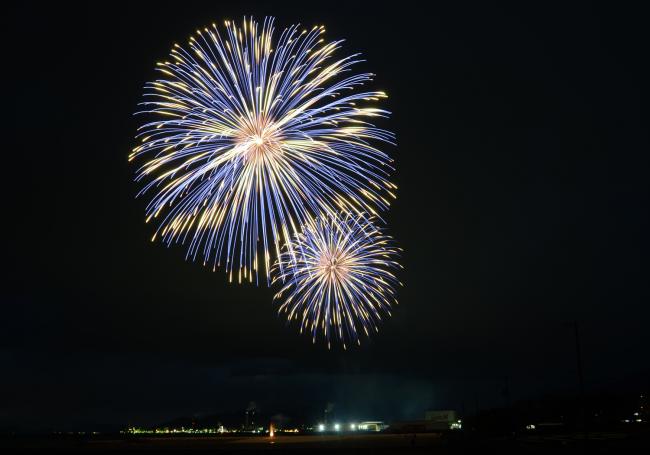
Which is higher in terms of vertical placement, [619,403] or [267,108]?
[267,108]

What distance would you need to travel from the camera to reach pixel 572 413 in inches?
6634

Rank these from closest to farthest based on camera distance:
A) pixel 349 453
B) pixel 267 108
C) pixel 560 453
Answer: pixel 267 108, pixel 560 453, pixel 349 453

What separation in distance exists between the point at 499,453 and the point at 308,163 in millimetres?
28448

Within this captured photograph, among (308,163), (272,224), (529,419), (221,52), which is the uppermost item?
(221,52)

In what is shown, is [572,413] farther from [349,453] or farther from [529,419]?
[349,453]

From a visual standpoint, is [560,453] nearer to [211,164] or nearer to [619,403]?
[211,164]

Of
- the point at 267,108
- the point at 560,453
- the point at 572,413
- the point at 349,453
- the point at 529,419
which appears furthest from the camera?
the point at 529,419

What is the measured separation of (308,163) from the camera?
1265 inches

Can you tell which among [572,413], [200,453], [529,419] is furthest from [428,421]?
[200,453]

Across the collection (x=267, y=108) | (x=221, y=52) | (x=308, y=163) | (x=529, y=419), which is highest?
(x=221, y=52)

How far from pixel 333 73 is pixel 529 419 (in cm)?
17288

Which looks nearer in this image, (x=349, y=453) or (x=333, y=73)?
(x=333, y=73)

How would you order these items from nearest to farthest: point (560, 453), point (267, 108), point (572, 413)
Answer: point (267, 108) < point (560, 453) < point (572, 413)

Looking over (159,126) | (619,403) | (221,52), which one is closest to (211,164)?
(159,126)
